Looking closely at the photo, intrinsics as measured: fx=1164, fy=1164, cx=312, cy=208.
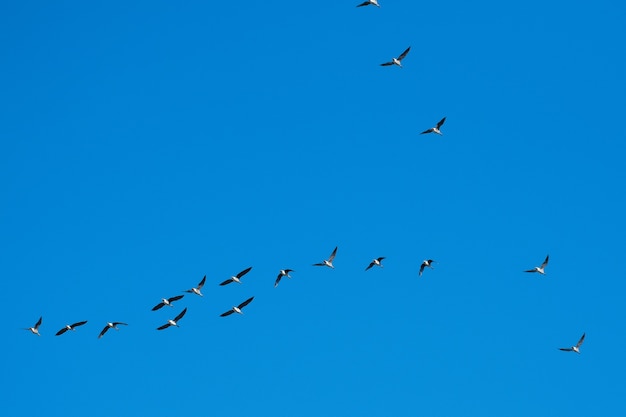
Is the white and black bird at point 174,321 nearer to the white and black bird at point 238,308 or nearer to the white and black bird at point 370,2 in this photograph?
the white and black bird at point 238,308

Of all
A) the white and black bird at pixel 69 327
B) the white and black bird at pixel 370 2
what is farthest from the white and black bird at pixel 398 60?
the white and black bird at pixel 69 327

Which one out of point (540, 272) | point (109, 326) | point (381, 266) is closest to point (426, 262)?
point (381, 266)

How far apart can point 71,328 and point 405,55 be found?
34712 mm

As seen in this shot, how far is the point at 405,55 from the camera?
9231 centimetres

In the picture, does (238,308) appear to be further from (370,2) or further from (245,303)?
(370,2)

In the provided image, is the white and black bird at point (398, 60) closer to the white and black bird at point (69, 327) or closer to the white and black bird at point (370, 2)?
the white and black bird at point (370, 2)

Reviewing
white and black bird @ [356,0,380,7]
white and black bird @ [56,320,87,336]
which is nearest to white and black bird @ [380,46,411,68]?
white and black bird @ [356,0,380,7]

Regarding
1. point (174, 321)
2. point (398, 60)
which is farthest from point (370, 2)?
point (174, 321)

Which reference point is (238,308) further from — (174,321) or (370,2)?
(370,2)

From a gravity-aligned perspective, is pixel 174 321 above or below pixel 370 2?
below

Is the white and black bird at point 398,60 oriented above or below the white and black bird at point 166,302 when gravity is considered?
above

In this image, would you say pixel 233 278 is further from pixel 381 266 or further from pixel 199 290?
pixel 381 266

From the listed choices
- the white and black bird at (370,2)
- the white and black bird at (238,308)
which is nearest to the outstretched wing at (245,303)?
the white and black bird at (238,308)

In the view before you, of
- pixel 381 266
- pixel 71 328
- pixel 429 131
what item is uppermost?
pixel 429 131
